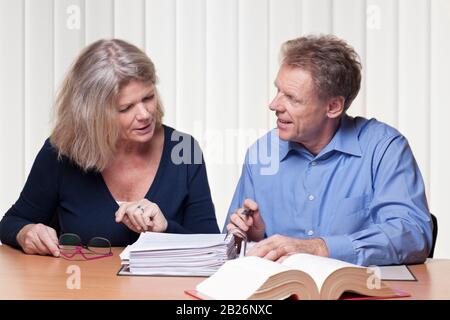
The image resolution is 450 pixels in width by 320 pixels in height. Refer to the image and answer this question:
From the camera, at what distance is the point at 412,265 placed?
1986mm

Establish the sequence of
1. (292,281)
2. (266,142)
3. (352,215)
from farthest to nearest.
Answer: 1. (266,142)
2. (352,215)
3. (292,281)

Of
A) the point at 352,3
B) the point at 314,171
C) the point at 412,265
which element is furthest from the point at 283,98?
the point at 352,3

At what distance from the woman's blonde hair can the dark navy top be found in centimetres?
6

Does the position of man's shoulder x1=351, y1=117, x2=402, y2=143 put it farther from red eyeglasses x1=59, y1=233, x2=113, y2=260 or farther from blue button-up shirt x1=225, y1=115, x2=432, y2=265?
red eyeglasses x1=59, y1=233, x2=113, y2=260

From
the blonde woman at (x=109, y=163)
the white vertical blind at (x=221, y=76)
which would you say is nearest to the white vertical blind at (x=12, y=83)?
the white vertical blind at (x=221, y=76)

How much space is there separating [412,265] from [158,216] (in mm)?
A: 707

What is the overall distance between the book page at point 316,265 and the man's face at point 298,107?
2.21 ft

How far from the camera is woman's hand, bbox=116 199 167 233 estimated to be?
206cm

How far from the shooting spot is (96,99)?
2311 mm

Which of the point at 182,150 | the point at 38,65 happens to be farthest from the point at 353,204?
the point at 38,65

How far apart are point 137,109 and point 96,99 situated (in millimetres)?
138

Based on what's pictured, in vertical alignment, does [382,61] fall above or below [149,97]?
above

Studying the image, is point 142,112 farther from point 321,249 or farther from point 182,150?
point 321,249

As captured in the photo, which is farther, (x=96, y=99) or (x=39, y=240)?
(x=96, y=99)
